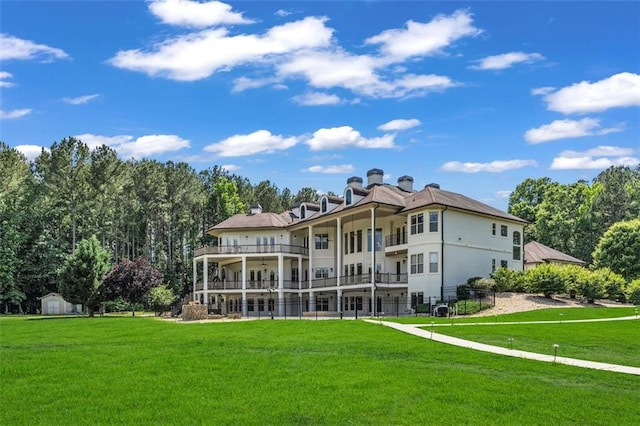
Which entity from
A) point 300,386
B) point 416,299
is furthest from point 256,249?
point 300,386

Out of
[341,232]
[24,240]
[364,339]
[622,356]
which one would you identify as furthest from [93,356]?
[24,240]

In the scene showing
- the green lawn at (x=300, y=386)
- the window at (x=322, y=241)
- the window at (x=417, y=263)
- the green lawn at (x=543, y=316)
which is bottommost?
the green lawn at (x=543, y=316)

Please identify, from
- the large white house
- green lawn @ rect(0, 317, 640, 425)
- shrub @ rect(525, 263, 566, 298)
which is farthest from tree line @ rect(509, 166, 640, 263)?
green lawn @ rect(0, 317, 640, 425)

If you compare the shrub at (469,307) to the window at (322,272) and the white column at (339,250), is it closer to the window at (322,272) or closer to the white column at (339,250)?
the white column at (339,250)

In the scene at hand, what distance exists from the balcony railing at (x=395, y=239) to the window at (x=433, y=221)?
4.06 m

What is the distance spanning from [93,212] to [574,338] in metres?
55.6

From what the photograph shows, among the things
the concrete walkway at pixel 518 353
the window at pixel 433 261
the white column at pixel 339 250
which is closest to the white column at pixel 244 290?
the white column at pixel 339 250

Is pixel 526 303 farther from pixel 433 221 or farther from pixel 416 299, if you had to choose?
pixel 433 221

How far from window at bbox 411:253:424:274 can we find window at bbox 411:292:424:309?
1.43m

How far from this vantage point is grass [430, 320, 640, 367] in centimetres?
1827

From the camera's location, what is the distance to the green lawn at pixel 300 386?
36.7 feet

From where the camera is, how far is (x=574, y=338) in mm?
21656

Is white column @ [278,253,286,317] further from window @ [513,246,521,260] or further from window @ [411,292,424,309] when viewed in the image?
window @ [513,246,521,260]

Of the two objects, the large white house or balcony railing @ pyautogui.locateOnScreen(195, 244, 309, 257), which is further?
balcony railing @ pyautogui.locateOnScreen(195, 244, 309, 257)
